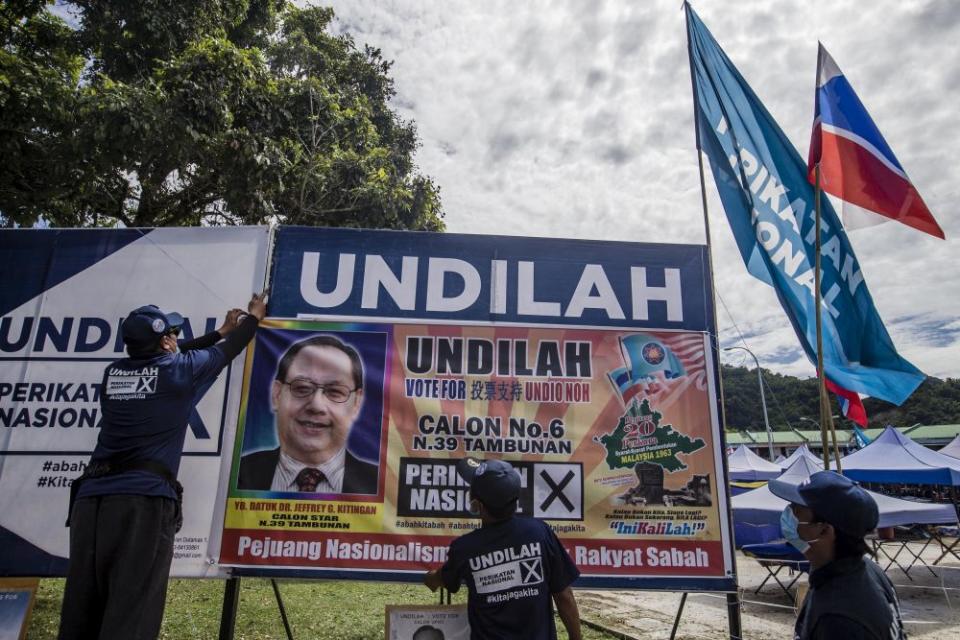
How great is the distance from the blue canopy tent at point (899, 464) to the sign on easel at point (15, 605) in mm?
15849

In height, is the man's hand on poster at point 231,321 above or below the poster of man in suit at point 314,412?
above

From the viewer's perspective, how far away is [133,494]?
2982 millimetres

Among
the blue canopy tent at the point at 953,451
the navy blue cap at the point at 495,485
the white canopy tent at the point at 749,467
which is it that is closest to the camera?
the navy blue cap at the point at 495,485

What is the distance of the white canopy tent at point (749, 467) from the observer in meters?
22.2

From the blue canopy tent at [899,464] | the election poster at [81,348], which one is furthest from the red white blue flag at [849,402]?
the blue canopy tent at [899,464]

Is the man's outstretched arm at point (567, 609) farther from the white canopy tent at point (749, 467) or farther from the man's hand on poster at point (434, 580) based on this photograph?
the white canopy tent at point (749, 467)

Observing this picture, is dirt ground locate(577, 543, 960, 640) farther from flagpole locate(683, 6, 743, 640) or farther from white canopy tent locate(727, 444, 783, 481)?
white canopy tent locate(727, 444, 783, 481)

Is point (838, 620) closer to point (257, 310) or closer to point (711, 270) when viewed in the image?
point (711, 270)

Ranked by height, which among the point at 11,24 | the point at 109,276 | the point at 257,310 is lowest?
the point at 257,310

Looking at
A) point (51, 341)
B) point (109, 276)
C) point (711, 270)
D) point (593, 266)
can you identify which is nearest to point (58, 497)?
point (51, 341)

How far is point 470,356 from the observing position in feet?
14.5

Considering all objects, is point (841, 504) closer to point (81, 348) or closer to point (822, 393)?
point (822, 393)

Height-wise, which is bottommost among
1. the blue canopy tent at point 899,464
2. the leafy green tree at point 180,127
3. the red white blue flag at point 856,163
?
the blue canopy tent at point 899,464

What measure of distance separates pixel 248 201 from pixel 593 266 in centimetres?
612
